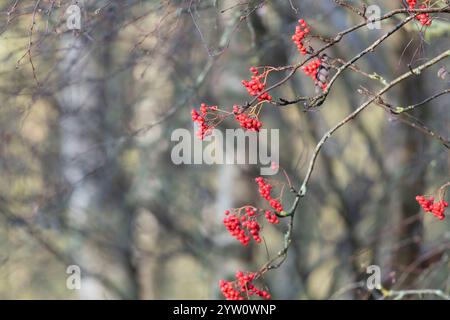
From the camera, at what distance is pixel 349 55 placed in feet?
30.2

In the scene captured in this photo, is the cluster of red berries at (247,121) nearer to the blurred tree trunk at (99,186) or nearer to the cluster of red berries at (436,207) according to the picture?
the cluster of red berries at (436,207)

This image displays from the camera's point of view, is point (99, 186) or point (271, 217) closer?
point (271, 217)

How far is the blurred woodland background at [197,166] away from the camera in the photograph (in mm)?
6504

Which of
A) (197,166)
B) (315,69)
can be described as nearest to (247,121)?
(315,69)

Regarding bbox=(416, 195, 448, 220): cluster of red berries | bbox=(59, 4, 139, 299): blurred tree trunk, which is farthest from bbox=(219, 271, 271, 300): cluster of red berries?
bbox=(59, 4, 139, 299): blurred tree trunk

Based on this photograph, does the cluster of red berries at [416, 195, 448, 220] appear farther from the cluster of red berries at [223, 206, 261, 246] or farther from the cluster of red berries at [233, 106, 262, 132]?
the cluster of red berries at [233, 106, 262, 132]

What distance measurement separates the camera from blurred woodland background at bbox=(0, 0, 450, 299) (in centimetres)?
650

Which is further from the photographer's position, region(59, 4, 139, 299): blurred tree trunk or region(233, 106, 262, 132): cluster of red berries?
region(59, 4, 139, 299): blurred tree trunk

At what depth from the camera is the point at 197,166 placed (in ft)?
34.8

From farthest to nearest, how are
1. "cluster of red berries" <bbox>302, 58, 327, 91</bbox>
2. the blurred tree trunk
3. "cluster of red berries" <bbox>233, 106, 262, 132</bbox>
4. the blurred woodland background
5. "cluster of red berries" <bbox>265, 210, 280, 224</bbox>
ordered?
the blurred tree trunk → the blurred woodland background → "cluster of red berries" <bbox>265, 210, 280, 224</bbox> → "cluster of red berries" <bbox>302, 58, 327, 91</bbox> → "cluster of red berries" <bbox>233, 106, 262, 132</bbox>

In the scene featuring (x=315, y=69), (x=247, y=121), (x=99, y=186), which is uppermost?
(x=99, y=186)

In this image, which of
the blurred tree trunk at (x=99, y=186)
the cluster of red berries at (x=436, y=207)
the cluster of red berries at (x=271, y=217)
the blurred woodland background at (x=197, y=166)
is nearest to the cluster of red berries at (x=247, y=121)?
the cluster of red berries at (x=271, y=217)

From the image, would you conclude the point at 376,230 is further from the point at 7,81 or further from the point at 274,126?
the point at 7,81

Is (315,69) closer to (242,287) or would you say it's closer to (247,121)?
(247,121)
